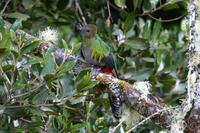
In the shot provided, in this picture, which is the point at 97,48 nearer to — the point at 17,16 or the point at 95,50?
the point at 95,50

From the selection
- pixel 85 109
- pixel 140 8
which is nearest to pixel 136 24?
pixel 140 8

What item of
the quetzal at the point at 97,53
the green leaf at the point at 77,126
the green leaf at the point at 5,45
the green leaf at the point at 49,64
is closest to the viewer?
the green leaf at the point at 5,45

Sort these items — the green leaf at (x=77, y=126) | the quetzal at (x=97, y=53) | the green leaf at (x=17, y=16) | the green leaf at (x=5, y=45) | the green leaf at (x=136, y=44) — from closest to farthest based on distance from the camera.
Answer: the green leaf at (x=5, y=45)
the green leaf at (x=77, y=126)
the quetzal at (x=97, y=53)
the green leaf at (x=17, y=16)
the green leaf at (x=136, y=44)

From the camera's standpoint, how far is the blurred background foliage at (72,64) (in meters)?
2.30

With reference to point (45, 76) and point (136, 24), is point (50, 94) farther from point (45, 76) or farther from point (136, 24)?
point (136, 24)

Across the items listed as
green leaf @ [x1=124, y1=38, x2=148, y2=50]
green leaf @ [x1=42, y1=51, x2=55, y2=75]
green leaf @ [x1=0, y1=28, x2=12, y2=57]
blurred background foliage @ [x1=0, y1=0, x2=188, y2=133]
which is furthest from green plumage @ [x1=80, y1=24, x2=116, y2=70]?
green leaf @ [x1=0, y1=28, x2=12, y2=57]

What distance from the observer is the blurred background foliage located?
2303 millimetres

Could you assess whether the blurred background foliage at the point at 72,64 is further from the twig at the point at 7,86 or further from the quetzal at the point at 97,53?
the quetzal at the point at 97,53

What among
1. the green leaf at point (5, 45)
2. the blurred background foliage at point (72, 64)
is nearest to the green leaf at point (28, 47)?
the blurred background foliage at point (72, 64)

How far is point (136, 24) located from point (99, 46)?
0.81 m

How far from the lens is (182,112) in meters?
2.14

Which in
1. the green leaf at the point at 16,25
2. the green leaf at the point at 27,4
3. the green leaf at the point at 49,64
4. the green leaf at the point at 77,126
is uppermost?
the green leaf at the point at 16,25

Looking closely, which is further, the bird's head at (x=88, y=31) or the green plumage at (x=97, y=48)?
the bird's head at (x=88, y=31)

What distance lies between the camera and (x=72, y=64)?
2289 millimetres
